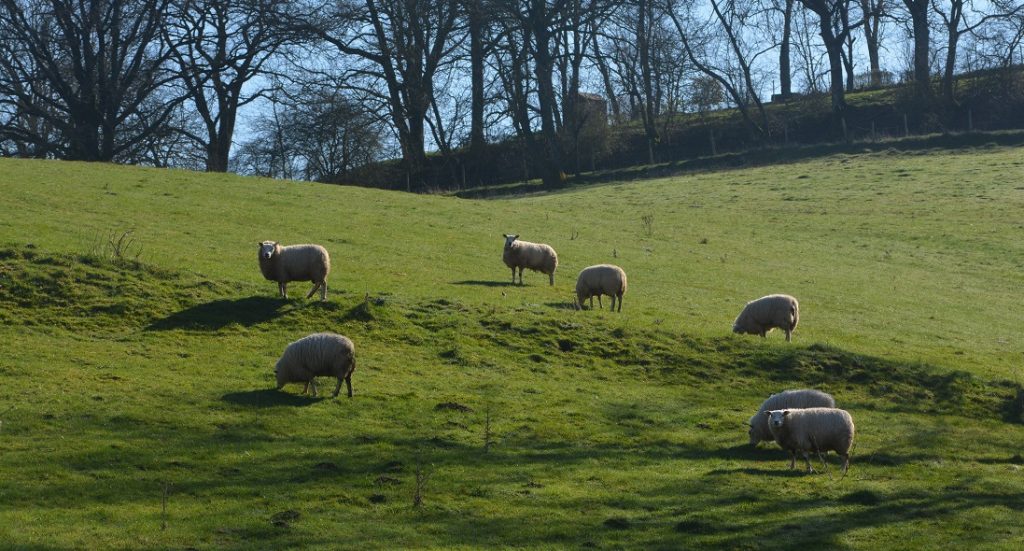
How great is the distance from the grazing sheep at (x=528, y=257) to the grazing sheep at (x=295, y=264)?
7049 millimetres

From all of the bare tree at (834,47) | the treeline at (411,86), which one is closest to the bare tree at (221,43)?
the treeline at (411,86)

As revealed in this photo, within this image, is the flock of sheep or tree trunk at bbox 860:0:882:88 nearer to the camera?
the flock of sheep

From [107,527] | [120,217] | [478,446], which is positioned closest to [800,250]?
[120,217]

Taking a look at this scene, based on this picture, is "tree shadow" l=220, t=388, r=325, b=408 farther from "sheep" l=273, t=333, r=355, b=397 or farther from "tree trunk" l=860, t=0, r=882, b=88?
"tree trunk" l=860, t=0, r=882, b=88

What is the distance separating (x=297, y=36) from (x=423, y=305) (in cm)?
3827

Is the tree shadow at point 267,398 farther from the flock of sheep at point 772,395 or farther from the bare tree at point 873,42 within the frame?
the bare tree at point 873,42

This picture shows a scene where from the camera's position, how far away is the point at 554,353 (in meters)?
23.1

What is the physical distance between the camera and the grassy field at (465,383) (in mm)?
13703

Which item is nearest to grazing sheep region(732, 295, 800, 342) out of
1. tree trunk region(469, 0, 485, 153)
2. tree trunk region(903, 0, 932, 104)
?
tree trunk region(469, 0, 485, 153)

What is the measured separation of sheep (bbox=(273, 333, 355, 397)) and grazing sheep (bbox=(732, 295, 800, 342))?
1029 centimetres

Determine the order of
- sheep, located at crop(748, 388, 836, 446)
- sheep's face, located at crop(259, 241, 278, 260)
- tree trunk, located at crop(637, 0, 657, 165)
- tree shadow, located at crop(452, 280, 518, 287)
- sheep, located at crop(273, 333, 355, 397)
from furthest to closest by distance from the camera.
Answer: tree trunk, located at crop(637, 0, 657, 165)
tree shadow, located at crop(452, 280, 518, 287)
sheep's face, located at crop(259, 241, 278, 260)
sheep, located at crop(273, 333, 355, 397)
sheep, located at crop(748, 388, 836, 446)

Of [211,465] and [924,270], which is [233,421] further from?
[924,270]

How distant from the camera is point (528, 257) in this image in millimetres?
30469

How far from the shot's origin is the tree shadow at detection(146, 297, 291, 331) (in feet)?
73.9
